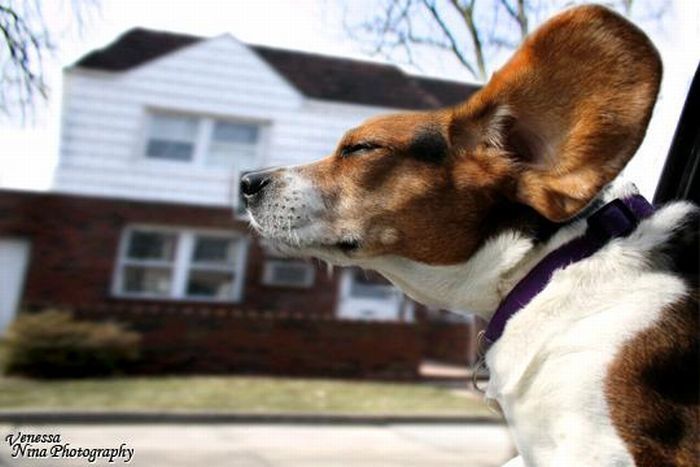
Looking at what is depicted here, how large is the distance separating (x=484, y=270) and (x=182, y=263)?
799 cm

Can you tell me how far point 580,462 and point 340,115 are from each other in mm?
1381

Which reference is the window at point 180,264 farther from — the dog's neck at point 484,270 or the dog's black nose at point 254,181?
the dog's neck at point 484,270

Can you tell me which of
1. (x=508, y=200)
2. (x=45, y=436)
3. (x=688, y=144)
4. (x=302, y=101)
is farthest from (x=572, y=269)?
(x=302, y=101)

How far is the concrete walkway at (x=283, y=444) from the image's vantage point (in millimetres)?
1615

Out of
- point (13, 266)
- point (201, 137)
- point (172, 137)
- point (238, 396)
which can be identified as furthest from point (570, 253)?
point (13, 266)

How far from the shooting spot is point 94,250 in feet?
27.5

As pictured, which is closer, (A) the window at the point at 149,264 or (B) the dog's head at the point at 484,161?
(B) the dog's head at the point at 484,161

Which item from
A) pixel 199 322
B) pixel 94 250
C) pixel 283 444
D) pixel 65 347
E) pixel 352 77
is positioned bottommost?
pixel 199 322

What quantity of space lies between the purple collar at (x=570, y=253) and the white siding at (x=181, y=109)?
68 cm

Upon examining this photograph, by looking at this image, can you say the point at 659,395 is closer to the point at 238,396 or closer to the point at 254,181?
the point at 254,181

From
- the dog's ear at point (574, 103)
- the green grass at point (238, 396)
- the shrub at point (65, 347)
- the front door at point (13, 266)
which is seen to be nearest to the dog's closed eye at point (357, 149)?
the dog's ear at point (574, 103)

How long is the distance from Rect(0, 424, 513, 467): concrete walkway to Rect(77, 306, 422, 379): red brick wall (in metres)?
3.91

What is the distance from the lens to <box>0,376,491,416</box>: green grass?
9.93 feet

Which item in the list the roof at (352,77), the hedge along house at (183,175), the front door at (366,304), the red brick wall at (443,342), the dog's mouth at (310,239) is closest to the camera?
the dog's mouth at (310,239)
